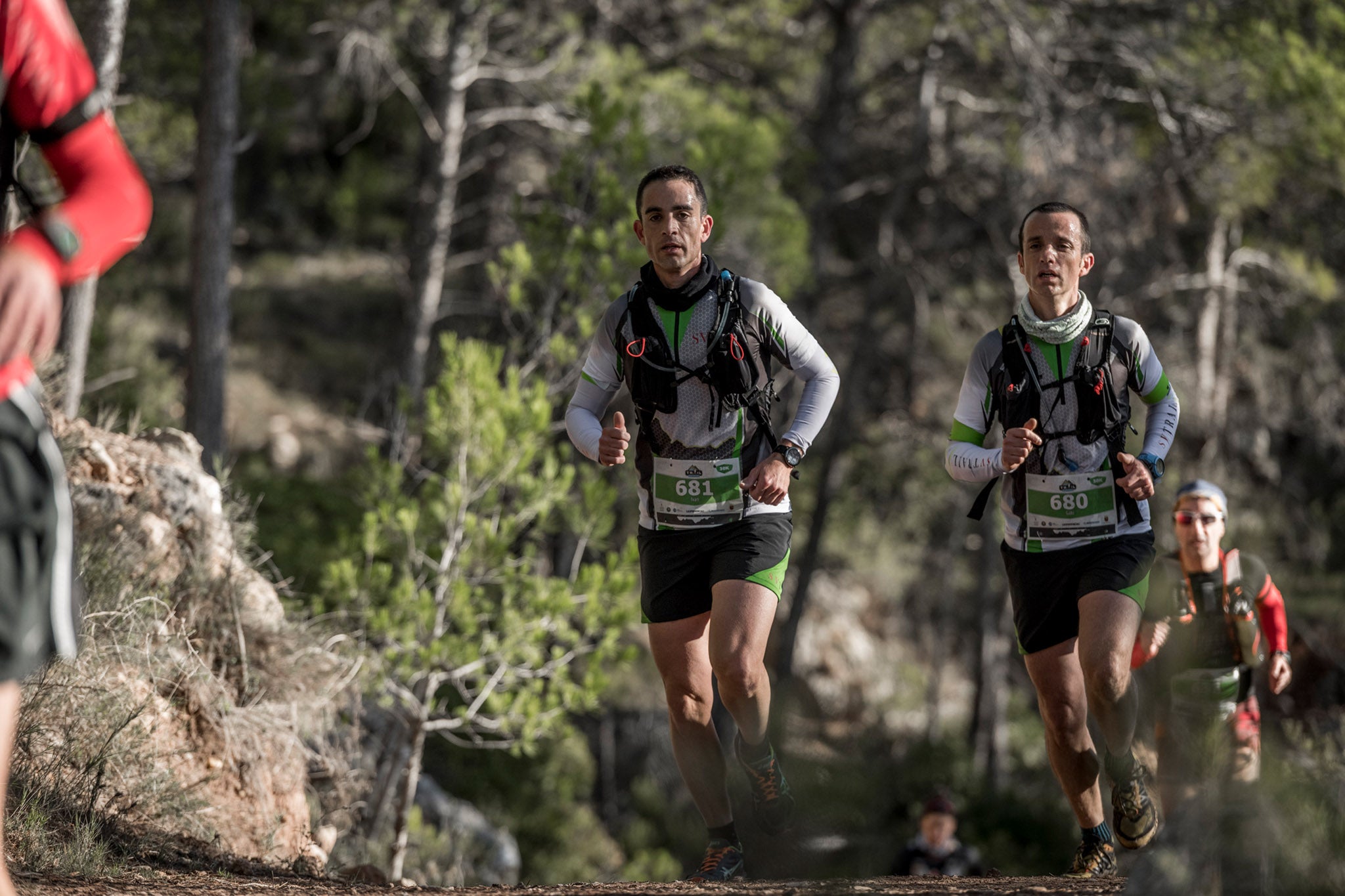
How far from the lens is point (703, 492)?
169 inches

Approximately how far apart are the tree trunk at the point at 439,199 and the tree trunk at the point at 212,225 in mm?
2525

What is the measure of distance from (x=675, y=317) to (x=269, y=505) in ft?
37.8

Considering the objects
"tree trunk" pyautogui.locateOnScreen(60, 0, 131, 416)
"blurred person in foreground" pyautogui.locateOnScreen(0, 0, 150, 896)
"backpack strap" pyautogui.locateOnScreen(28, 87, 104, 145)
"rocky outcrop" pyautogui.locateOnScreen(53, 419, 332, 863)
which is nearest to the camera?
"blurred person in foreground" pyautogui.locateOnScreen(0, 0, 150, 896)

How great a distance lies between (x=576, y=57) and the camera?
15.2 metres

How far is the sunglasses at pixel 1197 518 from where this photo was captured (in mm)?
5328

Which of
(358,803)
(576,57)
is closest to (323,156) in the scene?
(576,57)

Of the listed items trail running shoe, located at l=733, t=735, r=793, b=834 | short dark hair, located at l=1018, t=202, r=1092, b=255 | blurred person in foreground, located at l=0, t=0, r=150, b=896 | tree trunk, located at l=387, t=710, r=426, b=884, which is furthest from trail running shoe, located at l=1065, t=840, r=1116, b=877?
tree trunk, located at l=387, t=710, r=426, b=884

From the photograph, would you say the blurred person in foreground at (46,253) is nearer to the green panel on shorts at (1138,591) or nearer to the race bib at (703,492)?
the race bib at (703,492)

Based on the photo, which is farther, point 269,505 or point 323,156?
point 323,156

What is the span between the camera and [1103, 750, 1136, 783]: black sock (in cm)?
431

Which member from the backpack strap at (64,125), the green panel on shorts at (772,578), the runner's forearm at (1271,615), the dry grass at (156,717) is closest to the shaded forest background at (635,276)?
the dry grass at (156,717)

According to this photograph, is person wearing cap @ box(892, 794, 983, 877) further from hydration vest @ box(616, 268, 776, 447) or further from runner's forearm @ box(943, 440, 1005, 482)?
hydration vest @ box(616, 268, 776, 447)

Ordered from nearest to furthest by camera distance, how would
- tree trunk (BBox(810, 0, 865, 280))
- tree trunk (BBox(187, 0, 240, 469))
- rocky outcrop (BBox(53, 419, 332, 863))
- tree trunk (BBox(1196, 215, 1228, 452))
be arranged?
1. rocky outcrop (BBox(53, 419, 332, 863))
2. tree trunk (BBox(187, 0, 240, 469))
3. tree trunk (BBox(810, 0, 865, 280))
4. tree trunk (BBox(1196, 215, 1228, 452))

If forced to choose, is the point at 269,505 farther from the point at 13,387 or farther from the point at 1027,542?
the point at 13,387
